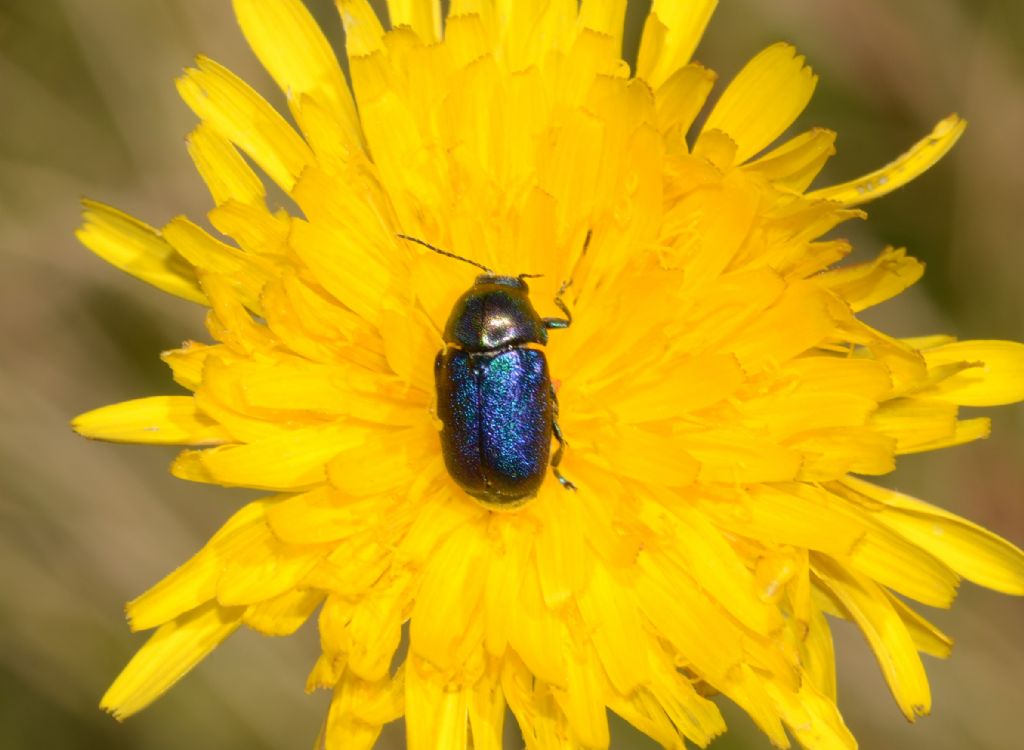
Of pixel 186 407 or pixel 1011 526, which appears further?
pixel 1011 526

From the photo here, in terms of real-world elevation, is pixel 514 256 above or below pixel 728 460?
above

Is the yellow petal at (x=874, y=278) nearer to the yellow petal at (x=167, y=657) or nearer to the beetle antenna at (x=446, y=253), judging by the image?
the beetle antenna at (x=446, y=253)

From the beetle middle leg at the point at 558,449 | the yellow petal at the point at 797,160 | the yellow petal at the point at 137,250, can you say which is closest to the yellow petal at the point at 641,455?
the beetle middle leg at the point at 558,449

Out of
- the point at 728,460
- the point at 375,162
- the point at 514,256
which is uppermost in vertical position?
the point at 375,162

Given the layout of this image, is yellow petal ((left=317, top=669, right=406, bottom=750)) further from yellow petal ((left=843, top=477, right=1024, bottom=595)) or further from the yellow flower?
yellow petal ((left=843, top=477, right=1024, bottom=595))

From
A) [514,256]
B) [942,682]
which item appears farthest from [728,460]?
[942,682]

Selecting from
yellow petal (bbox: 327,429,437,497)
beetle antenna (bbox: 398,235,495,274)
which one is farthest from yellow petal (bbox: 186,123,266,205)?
yellow petal (bbox: 327,429,437,497)

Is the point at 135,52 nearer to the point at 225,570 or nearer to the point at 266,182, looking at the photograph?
the point at 266,182
